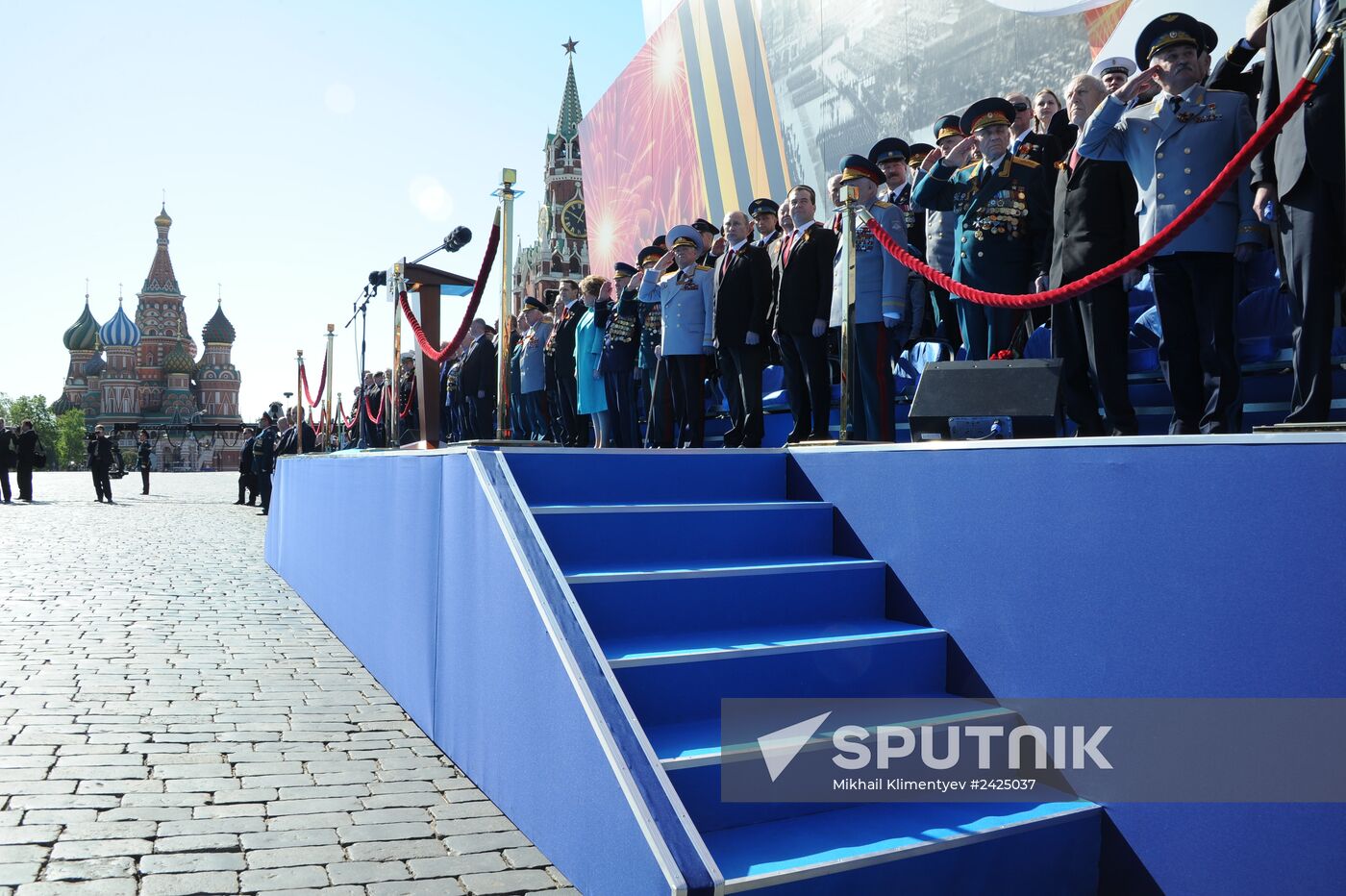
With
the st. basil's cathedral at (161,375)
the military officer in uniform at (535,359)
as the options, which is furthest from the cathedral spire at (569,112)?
the military officer in uniform at (535,359)

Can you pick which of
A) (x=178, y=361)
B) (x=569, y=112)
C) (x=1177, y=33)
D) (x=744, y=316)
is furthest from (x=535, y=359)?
(x=178, y=361)

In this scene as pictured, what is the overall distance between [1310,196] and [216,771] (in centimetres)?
437

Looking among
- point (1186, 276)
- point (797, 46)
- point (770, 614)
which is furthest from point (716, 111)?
point (770, 614)

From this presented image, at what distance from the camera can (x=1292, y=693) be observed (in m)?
2.48

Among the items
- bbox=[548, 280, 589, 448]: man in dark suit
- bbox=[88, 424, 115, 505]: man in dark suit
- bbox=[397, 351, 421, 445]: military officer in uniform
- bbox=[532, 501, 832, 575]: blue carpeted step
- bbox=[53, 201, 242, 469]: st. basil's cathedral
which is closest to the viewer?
bbox=[532, 501, 832, 575]: blue carpeted step

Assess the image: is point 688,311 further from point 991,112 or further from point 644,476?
point 644,476

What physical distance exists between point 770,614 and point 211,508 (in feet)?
63.7

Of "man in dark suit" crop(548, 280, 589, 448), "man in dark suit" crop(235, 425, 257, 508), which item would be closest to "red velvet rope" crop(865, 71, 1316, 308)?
"man in dark suit" crop(548, 280, 589, 448)

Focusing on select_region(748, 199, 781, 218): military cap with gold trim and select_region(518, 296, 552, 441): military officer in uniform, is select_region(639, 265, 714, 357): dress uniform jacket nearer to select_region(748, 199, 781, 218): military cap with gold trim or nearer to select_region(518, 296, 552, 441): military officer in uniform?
select_region(748, 199, 781, 218): military cap with gold trim

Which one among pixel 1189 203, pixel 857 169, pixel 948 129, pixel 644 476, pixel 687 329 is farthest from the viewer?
pixel 687 329

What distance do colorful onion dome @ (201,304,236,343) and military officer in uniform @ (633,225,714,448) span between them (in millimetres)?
87187

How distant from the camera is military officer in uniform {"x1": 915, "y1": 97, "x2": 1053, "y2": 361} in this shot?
5141mm

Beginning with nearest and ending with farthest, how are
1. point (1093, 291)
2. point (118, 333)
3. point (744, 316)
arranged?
point (1093, 291), point (744, 316), point (118, 333)

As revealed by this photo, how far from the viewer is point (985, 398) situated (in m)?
4.14
